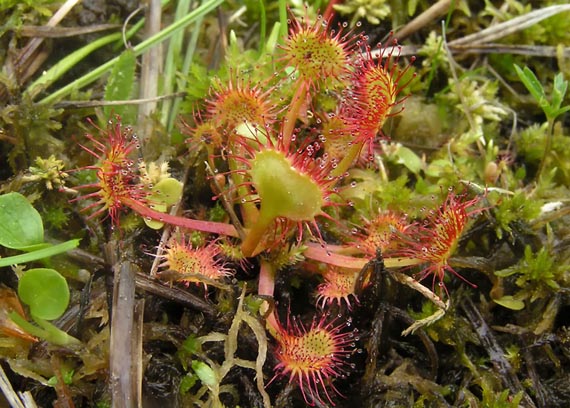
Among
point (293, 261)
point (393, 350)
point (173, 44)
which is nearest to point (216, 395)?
→ point (293, 261)

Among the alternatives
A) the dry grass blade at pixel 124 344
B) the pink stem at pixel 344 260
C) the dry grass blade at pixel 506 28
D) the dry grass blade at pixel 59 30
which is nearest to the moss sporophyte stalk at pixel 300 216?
the pink stem at pixel 344 260

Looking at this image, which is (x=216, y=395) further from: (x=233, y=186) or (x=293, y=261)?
(x=233, y=186)

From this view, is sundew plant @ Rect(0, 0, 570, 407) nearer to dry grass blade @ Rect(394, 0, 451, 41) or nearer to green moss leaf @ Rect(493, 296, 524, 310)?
green moss leaf @ Rect(493, 296, 524, 310)

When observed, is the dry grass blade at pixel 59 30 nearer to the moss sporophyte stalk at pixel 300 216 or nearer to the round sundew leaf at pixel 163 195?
the moss sporophyte stalk at pixel 300 216

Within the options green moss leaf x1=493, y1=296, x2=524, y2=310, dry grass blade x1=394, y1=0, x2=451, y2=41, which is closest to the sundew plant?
green moss leaf x1=493, y1=296, x2=524, y2=310

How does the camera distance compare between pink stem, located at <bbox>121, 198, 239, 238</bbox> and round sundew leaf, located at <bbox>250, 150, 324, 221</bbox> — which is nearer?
round sundew leaf, located at <bbox>250, 150, 324, 221</bbox>

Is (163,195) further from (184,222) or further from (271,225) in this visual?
(271,225)

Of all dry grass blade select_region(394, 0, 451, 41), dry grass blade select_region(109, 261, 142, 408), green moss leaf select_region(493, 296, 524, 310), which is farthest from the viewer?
dry grass blade select_region(394, 0, 451, 41)

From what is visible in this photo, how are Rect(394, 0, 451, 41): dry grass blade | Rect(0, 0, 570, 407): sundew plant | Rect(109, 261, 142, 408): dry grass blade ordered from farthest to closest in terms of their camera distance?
1. Rect(394, 0, 451, 41): dry grass blade
2. Rect(0, 0, 570, 407): sundew plant
3. Rect(109, 261, 142, 408): dry grass blade
